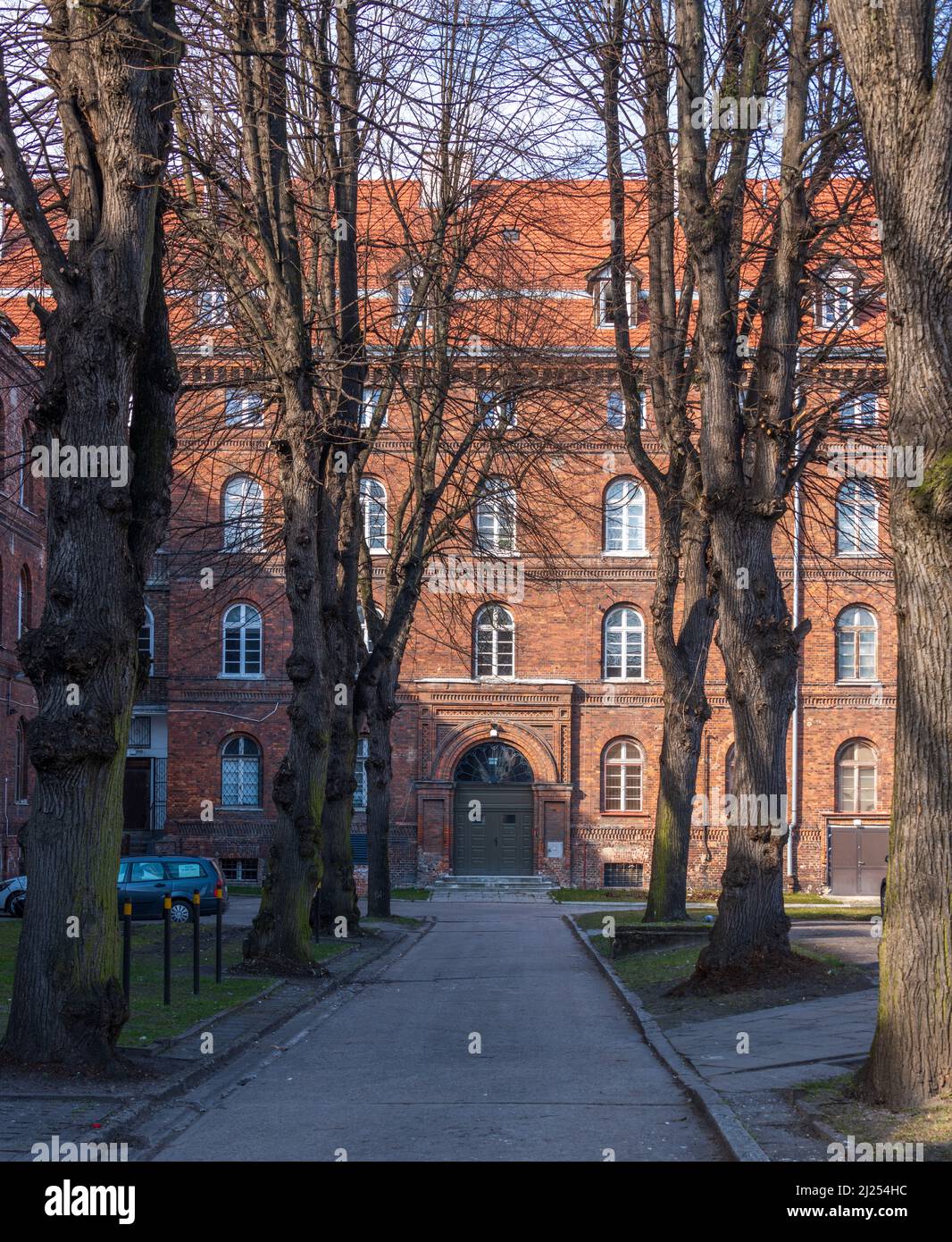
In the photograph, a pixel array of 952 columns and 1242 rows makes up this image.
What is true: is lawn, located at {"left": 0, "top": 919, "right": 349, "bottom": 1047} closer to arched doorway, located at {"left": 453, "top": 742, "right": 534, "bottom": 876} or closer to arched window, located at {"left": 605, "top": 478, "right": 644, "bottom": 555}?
arched doorway, located at {"left": 453, "top": 742, "right": 534, "bottom": 876}

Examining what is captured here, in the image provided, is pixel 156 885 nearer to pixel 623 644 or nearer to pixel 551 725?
pixel 551 725

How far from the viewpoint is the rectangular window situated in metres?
45.9

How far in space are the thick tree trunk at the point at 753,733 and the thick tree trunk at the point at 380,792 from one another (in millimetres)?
13782

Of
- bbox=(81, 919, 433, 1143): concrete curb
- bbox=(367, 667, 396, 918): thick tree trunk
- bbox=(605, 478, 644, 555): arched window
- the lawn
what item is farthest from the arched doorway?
bbox=(81, 919, 433, 1143): concrete curb

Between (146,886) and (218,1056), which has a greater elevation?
(218,1056)

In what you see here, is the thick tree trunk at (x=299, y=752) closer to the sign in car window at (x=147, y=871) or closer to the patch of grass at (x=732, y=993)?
the patch of grass at (x=732, y=993)

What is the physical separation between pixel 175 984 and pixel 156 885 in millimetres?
16270

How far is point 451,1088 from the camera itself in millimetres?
10242

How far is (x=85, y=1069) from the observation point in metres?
9.79

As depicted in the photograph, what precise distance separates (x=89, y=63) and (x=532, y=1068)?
8077mm

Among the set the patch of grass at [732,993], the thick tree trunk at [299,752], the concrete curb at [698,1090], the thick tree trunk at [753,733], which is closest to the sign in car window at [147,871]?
the thick tree trunk at [299,752]

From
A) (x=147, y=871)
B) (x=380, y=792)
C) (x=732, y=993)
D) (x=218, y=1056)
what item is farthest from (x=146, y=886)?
(x=218, y=1056)
